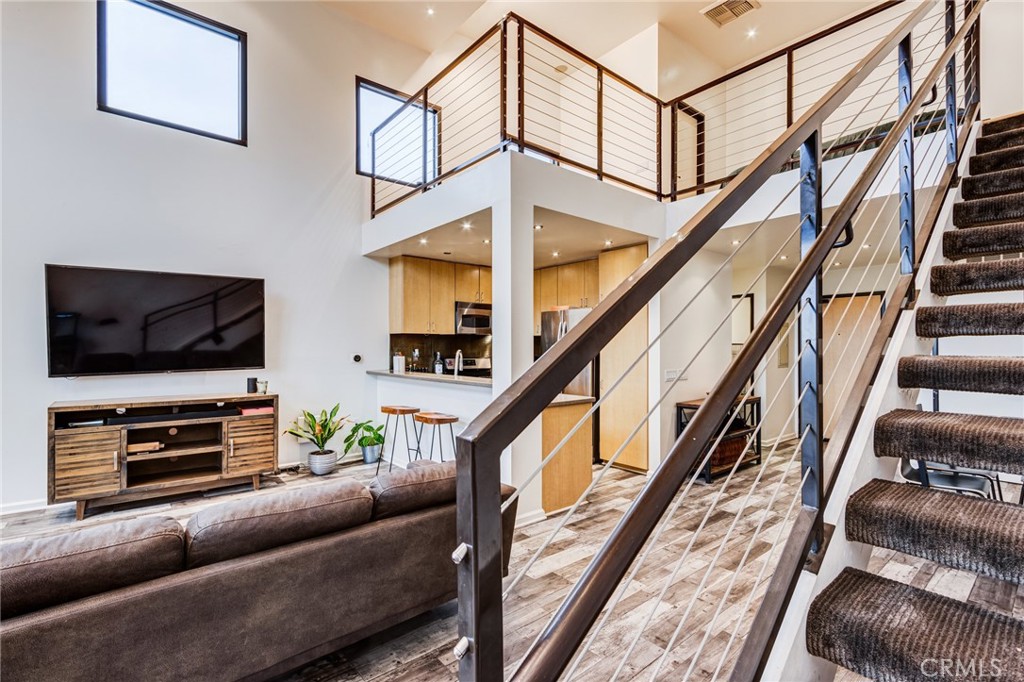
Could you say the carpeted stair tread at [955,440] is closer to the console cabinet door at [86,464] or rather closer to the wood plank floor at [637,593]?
the wood plank floor at [637,593]

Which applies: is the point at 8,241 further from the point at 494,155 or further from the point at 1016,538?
the point at 1016,538

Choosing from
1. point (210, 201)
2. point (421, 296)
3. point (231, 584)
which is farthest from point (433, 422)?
point (210, 201)

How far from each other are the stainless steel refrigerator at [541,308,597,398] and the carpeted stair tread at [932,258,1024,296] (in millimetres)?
3336

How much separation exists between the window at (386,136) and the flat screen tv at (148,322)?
2052 mm

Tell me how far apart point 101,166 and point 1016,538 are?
5.95 meters

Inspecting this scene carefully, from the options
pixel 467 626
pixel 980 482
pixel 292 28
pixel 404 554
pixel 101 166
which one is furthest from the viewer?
pixel 292 28

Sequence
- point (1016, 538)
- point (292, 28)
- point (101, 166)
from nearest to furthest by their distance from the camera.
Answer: point (1016, 538)
point (101, 166)
point (292, 28)

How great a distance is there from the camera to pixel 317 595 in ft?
5.99

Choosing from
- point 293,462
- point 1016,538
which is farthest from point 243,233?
point 1016,538

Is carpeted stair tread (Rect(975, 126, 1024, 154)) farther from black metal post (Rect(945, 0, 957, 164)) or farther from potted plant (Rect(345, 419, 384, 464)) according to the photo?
potted plant (Rect(345, 419, 384, 464))

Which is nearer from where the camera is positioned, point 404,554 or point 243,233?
point 404,554

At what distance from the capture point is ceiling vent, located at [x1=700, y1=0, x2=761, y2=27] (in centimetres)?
535

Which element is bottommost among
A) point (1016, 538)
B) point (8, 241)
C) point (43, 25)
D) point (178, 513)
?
point (178, 513)

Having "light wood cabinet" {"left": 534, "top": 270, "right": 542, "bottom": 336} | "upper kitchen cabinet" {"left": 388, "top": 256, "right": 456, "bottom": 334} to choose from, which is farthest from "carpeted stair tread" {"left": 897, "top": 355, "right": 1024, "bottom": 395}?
"light wood cabinet" {"left": 534, "top": 270, "right": 542, "bottom": 336}
